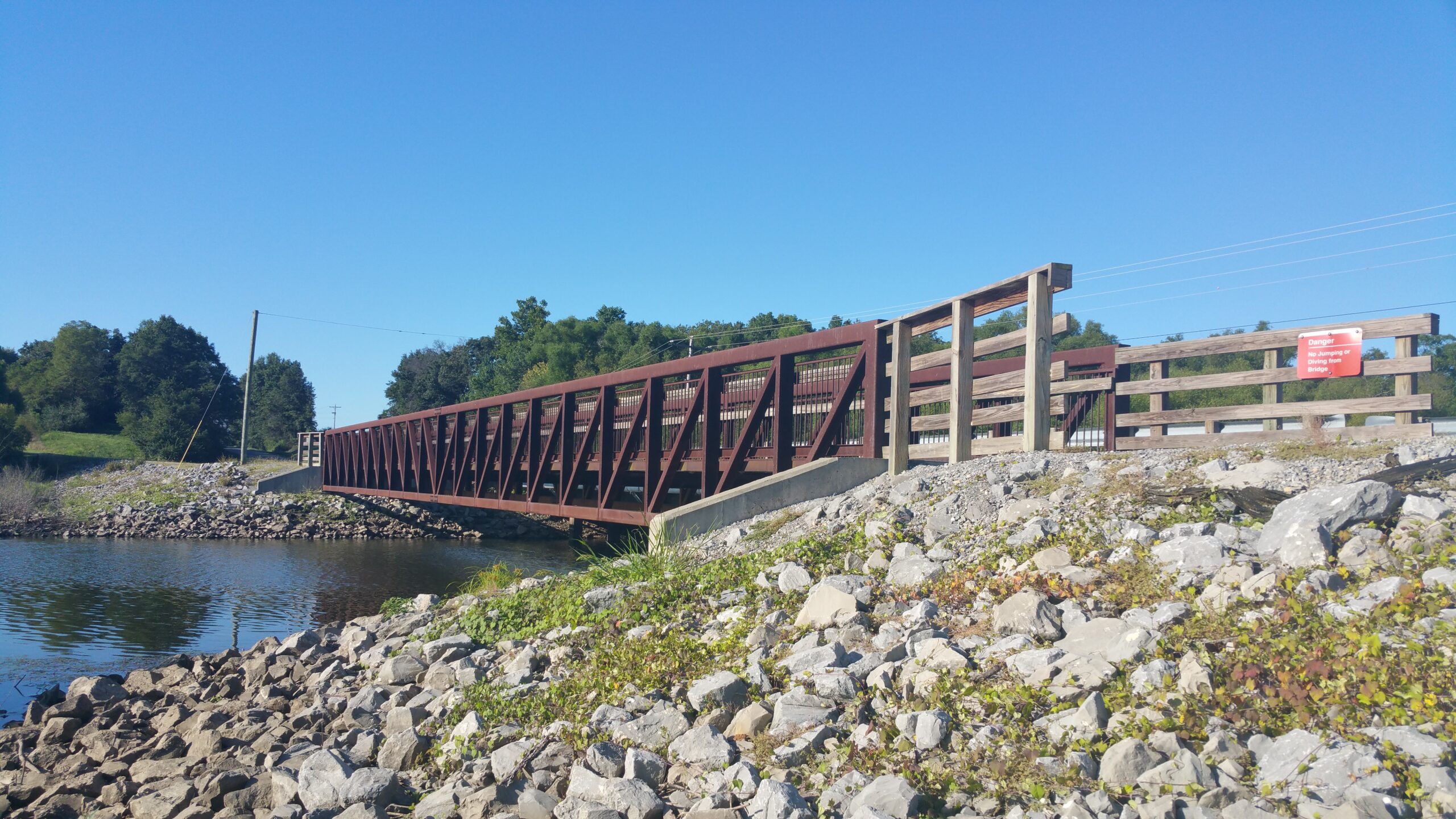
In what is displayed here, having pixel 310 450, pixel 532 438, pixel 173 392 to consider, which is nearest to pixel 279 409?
pixel 173 392

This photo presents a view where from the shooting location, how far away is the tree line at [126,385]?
240ft

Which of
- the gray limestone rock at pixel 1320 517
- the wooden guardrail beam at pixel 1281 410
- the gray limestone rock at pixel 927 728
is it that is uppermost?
the wooden guardrail beam at pixel 1281 410

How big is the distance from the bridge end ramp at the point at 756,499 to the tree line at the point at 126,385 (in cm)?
7006

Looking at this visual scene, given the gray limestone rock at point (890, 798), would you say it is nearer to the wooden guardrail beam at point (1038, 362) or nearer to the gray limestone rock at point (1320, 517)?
the gray limestone rock at point (1320, 517)

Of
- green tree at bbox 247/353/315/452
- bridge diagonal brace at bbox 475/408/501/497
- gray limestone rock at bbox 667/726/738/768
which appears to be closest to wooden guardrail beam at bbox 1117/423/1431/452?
gray limestone rock at bbox 667/726/738/768

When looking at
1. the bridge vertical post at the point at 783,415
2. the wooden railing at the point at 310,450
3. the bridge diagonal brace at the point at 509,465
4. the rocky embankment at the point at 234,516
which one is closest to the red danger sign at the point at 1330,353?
the bridge vertical post at the point at 783,415

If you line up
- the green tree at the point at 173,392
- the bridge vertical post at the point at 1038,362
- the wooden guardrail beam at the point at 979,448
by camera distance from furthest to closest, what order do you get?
the green tree at the point at 173,392 < the wooden guardrail beam at the point at 979,448 < the bridge vertical post at the point at 1038,362

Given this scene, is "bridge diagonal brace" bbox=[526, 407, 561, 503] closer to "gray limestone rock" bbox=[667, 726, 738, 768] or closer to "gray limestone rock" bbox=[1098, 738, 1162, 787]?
"gray limestone rock" bbox=[667, 726, 738, 768]

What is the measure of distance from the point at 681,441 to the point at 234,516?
38129 mm

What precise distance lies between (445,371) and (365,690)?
111746 mm

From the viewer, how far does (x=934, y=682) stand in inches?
200

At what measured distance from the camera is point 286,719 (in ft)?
27.8

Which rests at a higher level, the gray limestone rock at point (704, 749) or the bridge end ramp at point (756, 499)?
the bridge end ramp at point (756, 499)

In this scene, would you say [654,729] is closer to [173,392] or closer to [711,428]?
[711,428]
